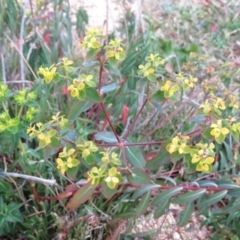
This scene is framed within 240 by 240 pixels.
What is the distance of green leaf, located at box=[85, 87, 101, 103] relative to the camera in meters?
1.13

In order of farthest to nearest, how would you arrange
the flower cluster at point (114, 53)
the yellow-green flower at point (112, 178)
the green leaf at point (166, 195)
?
the green leaf at point (166, 195) < the flower cluster at point (114, 53) < the yellow-green flower at point (112, 178)

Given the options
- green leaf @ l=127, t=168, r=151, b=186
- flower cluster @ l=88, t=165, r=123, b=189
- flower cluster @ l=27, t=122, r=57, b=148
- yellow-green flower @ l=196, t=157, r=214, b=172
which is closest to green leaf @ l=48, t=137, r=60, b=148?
Result: flower cluster @ l=27, t=122, r=57, b=148

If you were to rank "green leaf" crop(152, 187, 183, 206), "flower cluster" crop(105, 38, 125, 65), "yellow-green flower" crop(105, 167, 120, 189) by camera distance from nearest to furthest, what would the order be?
1. "yellow-green flower" crop(105, 167, 120, 189)
2. "flower cluster" crop(105, 38, 125, 65)
3. "green leaf" crop(152, 187, 183, 206)

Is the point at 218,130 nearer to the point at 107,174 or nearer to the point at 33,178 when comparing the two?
the point at 107,174

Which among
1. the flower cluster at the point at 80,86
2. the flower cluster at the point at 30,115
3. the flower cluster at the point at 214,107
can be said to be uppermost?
the flower cluster at the point at 80,86

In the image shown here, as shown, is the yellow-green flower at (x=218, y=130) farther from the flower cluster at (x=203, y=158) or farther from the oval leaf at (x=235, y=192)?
the oval leaf at (x=235, y=192)

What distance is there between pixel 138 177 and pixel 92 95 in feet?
0.80

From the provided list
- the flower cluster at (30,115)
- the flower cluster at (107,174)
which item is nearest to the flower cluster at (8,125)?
the flower cluster at (30,115)

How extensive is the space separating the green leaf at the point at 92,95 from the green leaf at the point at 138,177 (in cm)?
21

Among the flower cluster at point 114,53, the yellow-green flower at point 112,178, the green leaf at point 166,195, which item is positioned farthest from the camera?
the green leaf at point 166,195

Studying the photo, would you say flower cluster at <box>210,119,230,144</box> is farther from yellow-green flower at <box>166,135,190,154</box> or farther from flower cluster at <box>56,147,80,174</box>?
flower cluster at <box>56,147,80,174</box>

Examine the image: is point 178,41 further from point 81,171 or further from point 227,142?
point 81,171

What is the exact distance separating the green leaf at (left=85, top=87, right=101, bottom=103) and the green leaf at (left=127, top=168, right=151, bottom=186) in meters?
0.21

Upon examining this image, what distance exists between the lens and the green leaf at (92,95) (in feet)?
3.70
